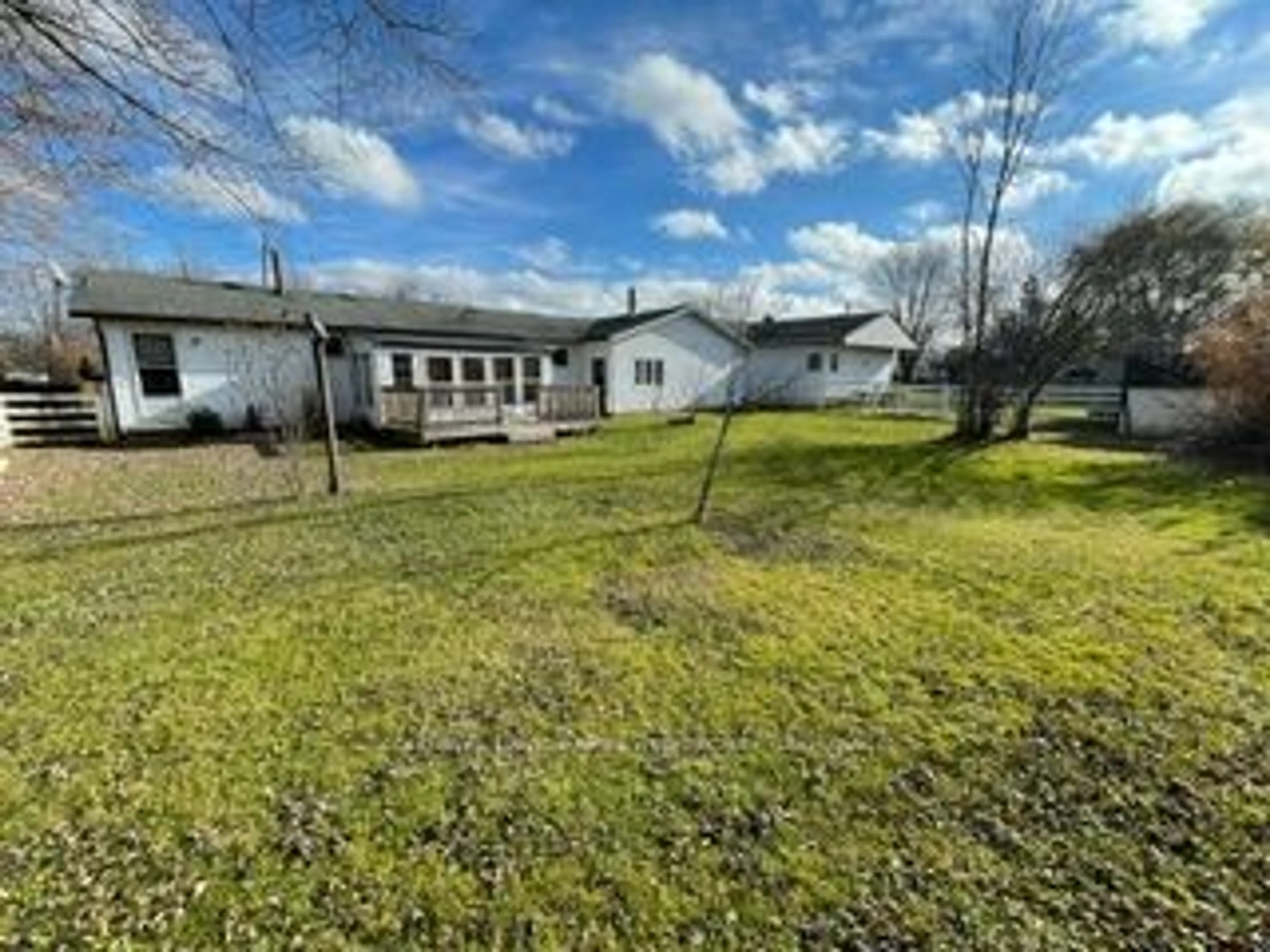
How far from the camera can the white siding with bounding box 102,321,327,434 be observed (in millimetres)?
15750

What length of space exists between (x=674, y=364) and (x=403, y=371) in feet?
39.7

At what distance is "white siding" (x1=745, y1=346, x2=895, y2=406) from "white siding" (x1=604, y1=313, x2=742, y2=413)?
2.42m

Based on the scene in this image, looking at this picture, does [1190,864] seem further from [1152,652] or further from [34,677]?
[34,677]

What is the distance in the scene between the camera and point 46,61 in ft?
13.4

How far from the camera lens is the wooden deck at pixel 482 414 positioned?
16766mm

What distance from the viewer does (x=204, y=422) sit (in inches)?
659

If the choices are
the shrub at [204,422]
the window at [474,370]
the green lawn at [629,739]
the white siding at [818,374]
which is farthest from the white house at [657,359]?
the green lawn at [629,739]

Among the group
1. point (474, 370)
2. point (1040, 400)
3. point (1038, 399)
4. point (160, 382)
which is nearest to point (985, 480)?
point (474, 370)

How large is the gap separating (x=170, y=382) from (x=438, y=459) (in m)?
7.49

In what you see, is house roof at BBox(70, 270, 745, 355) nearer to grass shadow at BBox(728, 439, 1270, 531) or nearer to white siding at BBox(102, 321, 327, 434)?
white siding at BBox(102, 321, 327, 434)

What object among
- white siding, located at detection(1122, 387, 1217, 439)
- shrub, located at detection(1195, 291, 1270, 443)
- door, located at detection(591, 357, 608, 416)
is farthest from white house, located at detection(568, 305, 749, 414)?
shrub, located at detection(1195, 291, 1270, 443)

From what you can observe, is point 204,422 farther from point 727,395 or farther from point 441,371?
point 727,395

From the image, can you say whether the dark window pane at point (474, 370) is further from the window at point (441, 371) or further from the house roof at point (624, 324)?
the house roof at point (624, 324)

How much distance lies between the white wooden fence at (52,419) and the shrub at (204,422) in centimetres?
165
